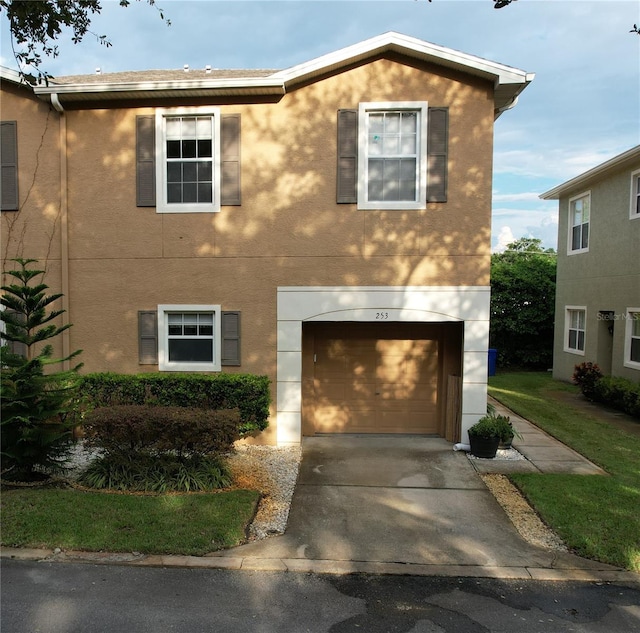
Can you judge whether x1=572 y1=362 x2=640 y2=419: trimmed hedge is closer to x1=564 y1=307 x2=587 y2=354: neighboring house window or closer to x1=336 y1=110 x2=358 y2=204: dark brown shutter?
x1=564 y1=307 x2=587 y2=354: neighboring house window

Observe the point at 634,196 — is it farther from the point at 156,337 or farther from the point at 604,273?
the point at 156,337

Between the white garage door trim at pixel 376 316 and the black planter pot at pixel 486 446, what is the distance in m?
0.45

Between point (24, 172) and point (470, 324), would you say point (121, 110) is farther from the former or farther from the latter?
point (470, 324)

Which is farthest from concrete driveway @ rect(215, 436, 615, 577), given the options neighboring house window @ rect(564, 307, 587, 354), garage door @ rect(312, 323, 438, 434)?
neighboring house window @ rect(564, 307, 587, 354)

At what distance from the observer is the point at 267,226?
9148mm

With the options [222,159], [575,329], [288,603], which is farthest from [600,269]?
→ [288,603]

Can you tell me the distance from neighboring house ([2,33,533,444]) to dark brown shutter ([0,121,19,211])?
0.13ft

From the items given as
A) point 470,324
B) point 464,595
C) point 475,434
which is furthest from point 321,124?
point 464,595

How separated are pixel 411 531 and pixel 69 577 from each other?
378cm

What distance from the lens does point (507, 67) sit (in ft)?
27.3

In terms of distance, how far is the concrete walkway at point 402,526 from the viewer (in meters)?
5.08

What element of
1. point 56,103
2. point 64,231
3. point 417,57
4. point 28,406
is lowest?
point 28,406

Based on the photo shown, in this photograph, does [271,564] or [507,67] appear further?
[507,67]

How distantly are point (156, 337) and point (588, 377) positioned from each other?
40.7 feet
